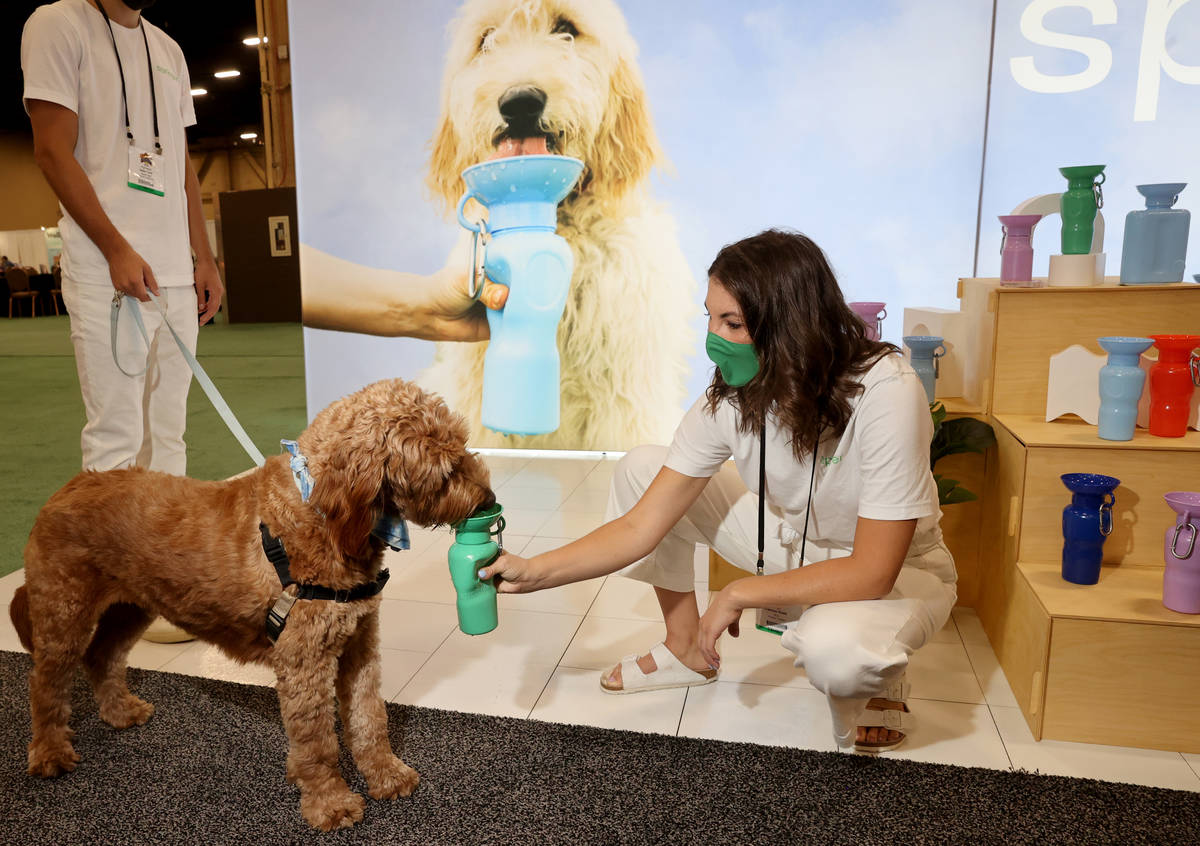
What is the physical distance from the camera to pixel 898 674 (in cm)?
167

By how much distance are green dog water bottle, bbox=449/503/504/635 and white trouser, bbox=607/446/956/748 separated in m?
0.55

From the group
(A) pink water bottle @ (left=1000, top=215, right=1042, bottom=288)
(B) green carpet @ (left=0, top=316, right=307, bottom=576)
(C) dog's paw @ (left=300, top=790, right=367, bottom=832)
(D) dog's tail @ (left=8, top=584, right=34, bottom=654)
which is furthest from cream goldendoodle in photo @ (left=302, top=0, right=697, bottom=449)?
(C) dog's paw @ (left=300, top=790, right=367, bottom=832)

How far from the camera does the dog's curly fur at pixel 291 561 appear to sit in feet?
4.73

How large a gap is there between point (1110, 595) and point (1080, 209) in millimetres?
1153

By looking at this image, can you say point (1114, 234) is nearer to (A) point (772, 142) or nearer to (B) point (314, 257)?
(A) point (772, 142)

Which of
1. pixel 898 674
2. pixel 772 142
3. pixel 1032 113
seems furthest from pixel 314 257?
pixel 898 674

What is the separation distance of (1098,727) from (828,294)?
1.26 meters

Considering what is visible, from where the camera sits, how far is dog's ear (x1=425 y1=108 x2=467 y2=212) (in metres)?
4.74

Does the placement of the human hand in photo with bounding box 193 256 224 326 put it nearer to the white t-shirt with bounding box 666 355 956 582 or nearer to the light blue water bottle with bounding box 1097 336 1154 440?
the white t-shirt with bounding box 666 355 956 582

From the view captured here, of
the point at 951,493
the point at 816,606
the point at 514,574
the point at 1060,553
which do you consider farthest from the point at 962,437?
the point at 514,574

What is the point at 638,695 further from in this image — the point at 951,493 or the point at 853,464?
the point at 951,493

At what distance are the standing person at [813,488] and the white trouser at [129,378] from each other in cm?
134

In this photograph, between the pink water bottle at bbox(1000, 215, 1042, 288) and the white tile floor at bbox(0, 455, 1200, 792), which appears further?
the pink water bottle at bbox(1000, 215, 1042, 288)

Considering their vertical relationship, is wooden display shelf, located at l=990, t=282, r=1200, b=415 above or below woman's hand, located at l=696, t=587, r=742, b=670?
above
